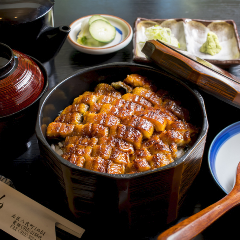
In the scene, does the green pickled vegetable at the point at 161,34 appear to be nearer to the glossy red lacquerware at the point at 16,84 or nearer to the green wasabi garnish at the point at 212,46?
the green wasabi garnish at the point at 212,46

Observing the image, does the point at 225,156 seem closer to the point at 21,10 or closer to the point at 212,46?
the point at 212,46

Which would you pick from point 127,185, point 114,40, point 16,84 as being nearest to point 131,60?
point 114,40

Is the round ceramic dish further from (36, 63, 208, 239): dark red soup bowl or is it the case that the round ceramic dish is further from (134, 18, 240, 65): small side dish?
(134, 18, 240, 65): small side dish

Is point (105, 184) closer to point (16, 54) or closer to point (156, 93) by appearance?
point (156, 93)

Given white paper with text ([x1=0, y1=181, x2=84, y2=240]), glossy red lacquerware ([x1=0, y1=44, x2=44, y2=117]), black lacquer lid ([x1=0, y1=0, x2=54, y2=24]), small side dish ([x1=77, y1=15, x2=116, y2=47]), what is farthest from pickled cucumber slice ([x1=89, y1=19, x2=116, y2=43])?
white paper with text ([x1=0, y1=181, x2=84, y2=240])

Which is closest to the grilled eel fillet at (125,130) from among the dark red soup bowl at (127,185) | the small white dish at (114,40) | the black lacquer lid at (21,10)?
the dark red soup bowl at (127,185)

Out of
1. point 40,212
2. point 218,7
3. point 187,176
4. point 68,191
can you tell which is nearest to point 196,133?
point 187,176
